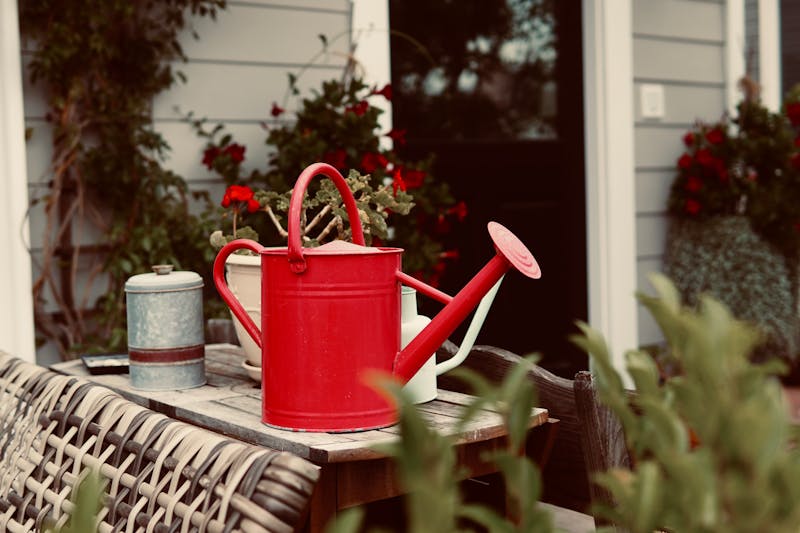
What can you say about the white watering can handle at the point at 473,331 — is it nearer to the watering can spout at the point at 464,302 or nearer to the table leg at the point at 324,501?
the watering can spout at the point at 464,302

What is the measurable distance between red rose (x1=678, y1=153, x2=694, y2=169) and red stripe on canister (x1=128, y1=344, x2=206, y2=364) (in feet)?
9.89

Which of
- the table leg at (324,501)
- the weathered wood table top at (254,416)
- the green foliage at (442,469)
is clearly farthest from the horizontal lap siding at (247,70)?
the green foliage at (442,469)

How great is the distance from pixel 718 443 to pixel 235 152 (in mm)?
2778

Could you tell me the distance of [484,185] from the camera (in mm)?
3957

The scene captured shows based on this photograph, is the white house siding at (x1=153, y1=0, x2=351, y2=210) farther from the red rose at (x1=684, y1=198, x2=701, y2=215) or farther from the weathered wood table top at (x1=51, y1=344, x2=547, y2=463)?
the red rose at (x1=684, y1=198, x2=701, y2=215)

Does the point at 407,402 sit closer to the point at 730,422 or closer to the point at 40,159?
the point at 730,422

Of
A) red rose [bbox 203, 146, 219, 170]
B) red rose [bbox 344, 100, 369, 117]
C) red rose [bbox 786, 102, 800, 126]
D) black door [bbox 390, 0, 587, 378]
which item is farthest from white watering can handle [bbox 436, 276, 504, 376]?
red rose [bbox 786, 102, 800, 126]

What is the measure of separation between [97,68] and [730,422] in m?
A: 2.75

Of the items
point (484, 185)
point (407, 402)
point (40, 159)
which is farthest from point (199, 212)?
point (407, 402)

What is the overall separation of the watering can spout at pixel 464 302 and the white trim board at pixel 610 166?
2.80 m

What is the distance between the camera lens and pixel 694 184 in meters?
4.02

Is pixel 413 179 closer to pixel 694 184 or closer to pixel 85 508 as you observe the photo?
pixel 694 184

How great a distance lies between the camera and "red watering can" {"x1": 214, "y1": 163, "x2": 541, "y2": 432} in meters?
1.20

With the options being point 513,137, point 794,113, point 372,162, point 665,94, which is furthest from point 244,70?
point 794,113
